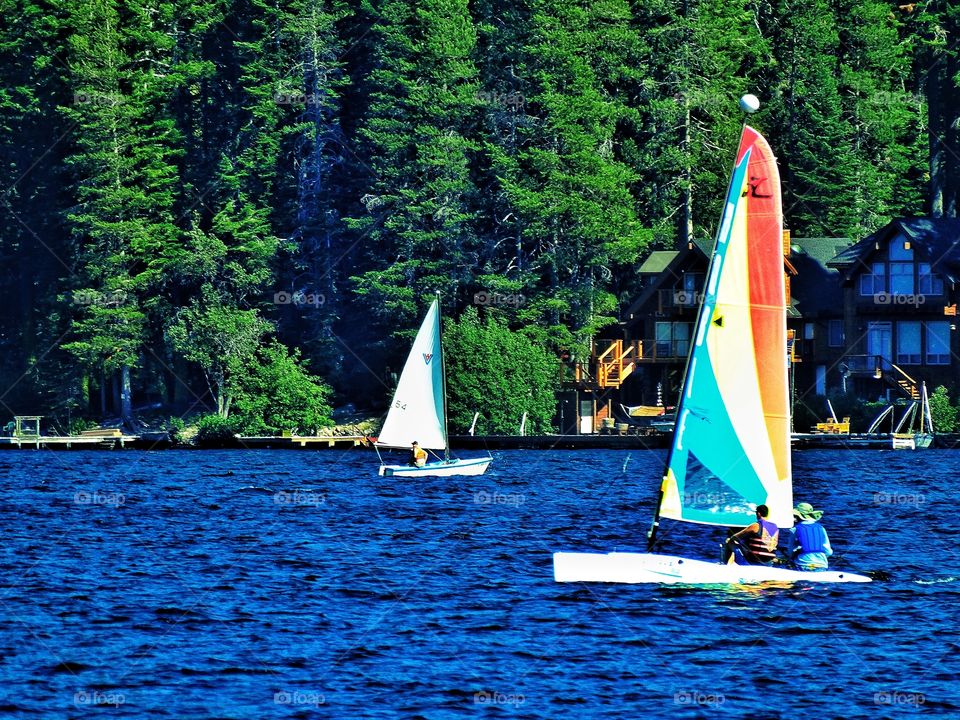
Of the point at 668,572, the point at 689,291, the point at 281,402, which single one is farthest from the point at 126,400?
the point at 668,572

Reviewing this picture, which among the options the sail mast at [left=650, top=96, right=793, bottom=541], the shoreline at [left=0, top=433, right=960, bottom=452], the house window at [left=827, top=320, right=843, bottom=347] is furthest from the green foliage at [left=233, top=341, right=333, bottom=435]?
the sail mast at [left=650, top=96, right=793, bottom=541]

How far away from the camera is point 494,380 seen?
281 ft

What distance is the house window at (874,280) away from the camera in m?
89.8

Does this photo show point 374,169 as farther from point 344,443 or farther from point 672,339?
point 672,339

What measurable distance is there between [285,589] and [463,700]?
35.4 feet

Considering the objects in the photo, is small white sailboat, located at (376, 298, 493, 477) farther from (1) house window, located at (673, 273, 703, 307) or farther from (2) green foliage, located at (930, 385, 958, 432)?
(2) green foliage, located at (930, 385, 958, 432)

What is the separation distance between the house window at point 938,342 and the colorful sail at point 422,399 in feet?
110

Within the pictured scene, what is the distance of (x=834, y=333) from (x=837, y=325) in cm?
45

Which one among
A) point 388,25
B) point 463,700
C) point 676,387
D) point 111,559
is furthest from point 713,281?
point 388,25

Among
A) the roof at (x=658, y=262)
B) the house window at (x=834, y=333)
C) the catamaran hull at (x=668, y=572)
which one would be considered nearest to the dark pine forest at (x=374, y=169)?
the roof at (x=658, y=262)

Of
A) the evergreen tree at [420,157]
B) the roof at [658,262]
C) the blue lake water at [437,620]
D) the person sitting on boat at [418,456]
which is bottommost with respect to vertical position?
the blue lake water at [437,620]

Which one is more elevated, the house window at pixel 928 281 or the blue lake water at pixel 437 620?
the house window at pixel 928 281

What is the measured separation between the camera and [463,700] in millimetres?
25562

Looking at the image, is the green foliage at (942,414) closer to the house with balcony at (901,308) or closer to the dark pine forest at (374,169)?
the house with balcony at (901,308)
